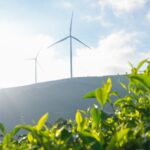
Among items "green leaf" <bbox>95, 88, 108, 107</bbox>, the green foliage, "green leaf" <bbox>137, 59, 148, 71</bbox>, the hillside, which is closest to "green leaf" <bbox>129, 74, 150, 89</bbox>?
the green foliage

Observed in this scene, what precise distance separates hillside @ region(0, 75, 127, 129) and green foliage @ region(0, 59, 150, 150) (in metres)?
54.3

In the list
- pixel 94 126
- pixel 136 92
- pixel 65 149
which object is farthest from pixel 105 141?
pixel 136 92

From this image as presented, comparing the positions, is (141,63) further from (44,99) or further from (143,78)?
(44,99)

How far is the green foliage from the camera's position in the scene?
4.67ft

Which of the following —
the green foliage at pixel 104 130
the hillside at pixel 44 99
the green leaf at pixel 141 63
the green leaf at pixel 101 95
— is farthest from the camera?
the hillside at pixel 44 99

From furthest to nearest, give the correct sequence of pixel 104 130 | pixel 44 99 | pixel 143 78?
pixel 44 99
pixel 104 130
pixel 143 78

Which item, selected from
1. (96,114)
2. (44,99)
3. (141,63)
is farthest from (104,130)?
(44,99)

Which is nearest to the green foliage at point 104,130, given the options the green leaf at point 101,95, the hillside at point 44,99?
the green leaf at point 101,95

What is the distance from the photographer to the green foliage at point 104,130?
1.42 meters

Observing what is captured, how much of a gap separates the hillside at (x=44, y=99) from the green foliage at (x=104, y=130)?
54338mm

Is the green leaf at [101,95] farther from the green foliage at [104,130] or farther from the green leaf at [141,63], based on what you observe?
the green leaf at [141,63]

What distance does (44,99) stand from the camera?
60.5m

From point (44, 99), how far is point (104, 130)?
58935 mm

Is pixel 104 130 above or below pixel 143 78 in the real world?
below
